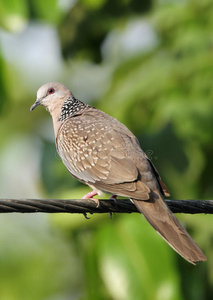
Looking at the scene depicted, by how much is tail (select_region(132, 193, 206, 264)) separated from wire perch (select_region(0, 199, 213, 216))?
0.19 ft

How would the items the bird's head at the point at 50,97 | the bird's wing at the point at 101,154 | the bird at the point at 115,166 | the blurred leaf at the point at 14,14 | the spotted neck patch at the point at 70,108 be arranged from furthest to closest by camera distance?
the bird's head at the point at 50,97
the spotted neck patch at the point at 70,108
the blurred leaf at the point at 14,14
the bird's wing at the point at 101,154
the bird at the point at 115,166

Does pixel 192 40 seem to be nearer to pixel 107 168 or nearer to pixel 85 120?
pixel 85 120

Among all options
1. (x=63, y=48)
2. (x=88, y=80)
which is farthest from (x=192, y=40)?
(x=88, y=80)

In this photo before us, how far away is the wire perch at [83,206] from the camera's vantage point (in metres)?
3.85

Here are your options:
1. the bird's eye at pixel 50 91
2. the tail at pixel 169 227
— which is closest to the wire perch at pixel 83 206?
the tail at pixel 169 227

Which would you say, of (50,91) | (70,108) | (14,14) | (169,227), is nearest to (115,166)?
(169,227)

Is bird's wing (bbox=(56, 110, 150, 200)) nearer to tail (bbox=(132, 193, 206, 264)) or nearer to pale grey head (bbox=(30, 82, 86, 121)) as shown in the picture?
tail (bbox=(132, 193, 206, 264))

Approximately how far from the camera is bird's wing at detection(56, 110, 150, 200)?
4.80 m

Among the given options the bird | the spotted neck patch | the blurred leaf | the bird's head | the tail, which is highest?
the blurred leaf

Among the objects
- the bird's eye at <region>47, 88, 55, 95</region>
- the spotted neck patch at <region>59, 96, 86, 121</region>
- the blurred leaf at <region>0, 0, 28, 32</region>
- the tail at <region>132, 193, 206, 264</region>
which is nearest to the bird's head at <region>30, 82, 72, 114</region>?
the bird's eye at <region>47, 88, 55, 95</region>

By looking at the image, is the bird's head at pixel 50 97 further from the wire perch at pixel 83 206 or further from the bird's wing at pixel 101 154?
the wire perch at pixel 83 206

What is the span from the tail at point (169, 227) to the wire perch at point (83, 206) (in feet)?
0.19

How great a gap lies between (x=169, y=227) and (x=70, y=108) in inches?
84.6

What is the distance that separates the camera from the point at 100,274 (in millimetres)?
5406
